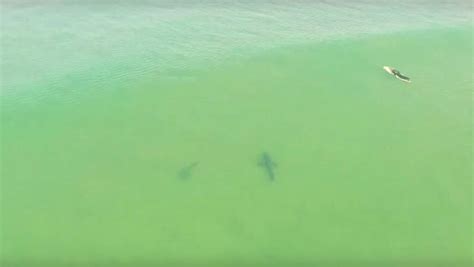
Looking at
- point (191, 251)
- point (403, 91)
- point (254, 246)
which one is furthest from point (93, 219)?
point (403, 91)

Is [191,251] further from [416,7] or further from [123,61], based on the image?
[416,7]

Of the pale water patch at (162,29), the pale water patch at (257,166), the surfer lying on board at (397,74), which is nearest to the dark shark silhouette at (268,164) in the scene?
the pale water patch at (257,166)

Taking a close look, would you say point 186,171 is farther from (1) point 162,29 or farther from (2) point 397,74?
(2) point 397,74

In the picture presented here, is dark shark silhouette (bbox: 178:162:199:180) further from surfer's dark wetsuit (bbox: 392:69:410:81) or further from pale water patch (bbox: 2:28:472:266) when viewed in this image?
surfer's dark wetsuit (bbox: 392:69:410:81)

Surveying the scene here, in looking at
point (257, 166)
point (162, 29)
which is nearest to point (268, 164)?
point (257, 166)

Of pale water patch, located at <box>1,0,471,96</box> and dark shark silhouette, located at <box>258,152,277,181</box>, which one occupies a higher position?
pale water patch, located at <box>1,0,471,96</box>

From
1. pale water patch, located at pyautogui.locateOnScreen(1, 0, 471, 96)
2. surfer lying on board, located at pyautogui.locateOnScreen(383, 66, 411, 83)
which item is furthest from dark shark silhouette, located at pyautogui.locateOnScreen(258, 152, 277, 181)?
surfer lying on board, located at pyautogui.locateOnScreen(383, 66, 411, 83)

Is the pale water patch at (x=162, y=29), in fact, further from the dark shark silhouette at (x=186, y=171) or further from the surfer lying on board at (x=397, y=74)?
the dark shark silhouette at (x=186, y=171)
